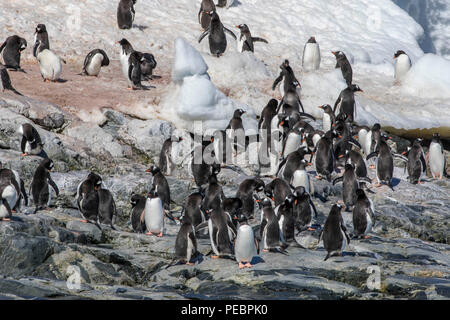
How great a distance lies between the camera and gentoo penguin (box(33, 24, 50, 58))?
658 inches

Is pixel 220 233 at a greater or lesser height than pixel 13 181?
lesser

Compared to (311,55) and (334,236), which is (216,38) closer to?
(311,55)

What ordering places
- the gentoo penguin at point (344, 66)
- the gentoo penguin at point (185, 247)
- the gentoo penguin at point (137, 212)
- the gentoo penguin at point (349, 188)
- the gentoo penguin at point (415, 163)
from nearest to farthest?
the gentoo penguin at point (185, 247)
the gentoo penguin at point (137, 212)
the gentoo penguin at point (349, 188)
the gentoo penguin at point (415, 163)
the gentoo penguin at point (344, 66)

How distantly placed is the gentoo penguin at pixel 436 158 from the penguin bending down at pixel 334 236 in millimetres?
5379

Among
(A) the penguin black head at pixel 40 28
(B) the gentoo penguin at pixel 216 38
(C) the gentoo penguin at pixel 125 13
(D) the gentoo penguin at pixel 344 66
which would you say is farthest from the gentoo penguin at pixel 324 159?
(C) the gentoo penguin at pixel 125 13

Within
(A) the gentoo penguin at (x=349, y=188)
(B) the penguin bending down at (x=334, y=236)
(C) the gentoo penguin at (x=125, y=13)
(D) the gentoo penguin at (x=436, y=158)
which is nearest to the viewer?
(B) the penguin bending down at (x=334, y=236)

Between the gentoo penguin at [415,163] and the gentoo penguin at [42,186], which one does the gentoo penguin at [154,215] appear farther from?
the gentoo penguin at [415,163]

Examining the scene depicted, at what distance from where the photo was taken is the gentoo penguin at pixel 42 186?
11.1 metres

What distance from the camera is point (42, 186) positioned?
11.1m

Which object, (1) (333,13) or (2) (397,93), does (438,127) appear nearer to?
(2) (397,93)

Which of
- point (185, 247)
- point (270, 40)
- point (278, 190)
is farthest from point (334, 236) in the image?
point (270, 40)

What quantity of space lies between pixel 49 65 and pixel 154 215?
6081 millimetres

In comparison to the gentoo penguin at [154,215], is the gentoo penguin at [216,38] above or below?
above
